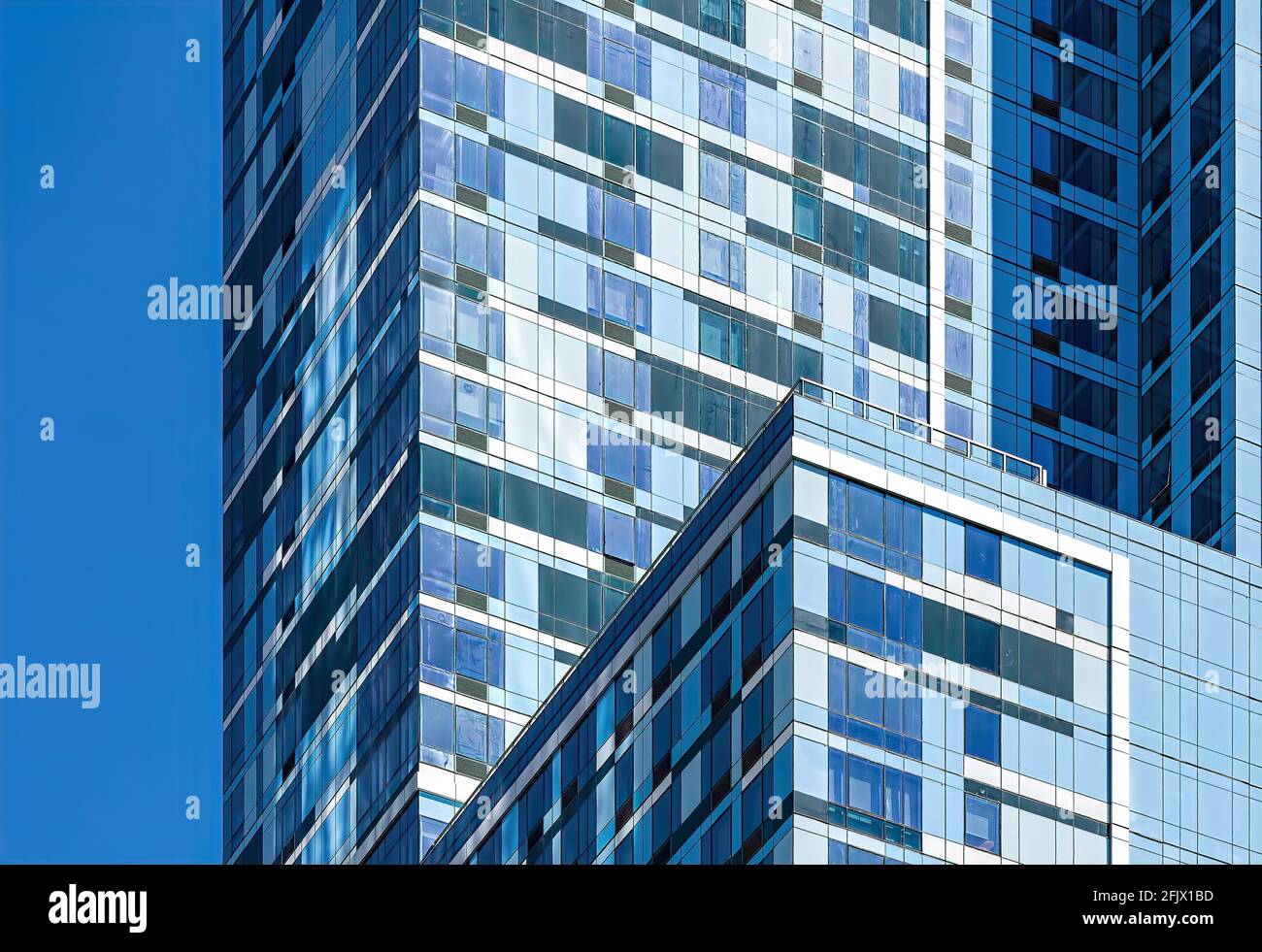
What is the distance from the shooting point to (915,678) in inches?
3371

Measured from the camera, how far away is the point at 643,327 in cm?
13012

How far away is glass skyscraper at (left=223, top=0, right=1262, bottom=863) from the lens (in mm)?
118812

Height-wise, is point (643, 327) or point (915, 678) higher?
point (643, 327)

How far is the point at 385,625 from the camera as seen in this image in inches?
4828

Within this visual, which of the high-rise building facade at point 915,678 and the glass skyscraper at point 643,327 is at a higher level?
the glass skyscraper at point 643,327

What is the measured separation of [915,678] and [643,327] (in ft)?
153

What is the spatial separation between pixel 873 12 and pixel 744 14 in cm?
864

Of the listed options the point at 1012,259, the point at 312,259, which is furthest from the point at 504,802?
the point at 1012,259

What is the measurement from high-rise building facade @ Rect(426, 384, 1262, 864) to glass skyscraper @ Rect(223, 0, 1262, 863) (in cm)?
35

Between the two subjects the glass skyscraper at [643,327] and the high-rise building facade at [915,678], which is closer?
the high-rise building facade at [915,678]

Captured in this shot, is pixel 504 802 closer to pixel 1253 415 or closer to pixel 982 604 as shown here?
pixel 982 604

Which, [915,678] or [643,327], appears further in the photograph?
[643,327]

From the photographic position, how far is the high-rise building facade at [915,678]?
3305 inches

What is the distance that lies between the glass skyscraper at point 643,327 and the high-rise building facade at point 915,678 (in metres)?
0.35
